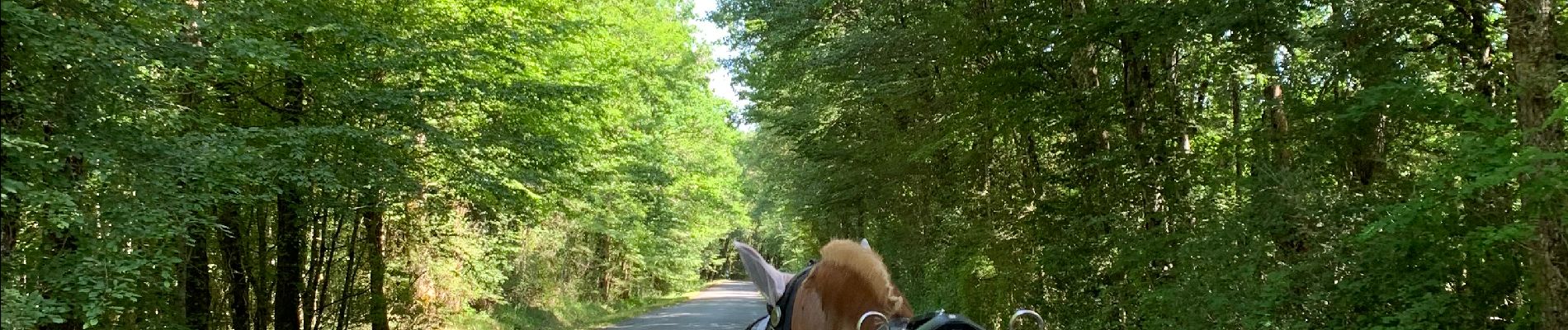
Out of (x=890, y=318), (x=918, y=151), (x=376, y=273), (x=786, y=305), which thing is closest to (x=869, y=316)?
(x=890, y=318)

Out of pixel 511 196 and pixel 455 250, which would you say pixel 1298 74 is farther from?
pixel 455 250

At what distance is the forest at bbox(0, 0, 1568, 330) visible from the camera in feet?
14.1

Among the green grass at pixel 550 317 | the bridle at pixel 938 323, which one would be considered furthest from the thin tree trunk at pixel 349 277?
the bridle at pixel 938 323

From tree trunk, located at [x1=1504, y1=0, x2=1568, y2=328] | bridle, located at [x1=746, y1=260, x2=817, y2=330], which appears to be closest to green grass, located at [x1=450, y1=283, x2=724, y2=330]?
bridle, located at [x1=746, y1=260, x2=817, y2=330]

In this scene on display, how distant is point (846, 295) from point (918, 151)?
7690 mm

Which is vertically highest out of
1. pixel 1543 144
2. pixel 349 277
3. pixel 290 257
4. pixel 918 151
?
pixel 918 151

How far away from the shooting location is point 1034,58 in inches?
344

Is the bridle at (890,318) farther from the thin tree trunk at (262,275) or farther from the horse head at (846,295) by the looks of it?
the thin tree trunk at (262,275)

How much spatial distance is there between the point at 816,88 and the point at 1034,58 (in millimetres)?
9868

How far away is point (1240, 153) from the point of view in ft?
24.7

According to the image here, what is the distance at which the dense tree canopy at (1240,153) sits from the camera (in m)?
4.40

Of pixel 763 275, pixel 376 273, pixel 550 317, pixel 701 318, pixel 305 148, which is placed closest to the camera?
pixel 763 275

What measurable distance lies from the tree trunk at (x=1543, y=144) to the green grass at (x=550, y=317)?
14599 millimetres

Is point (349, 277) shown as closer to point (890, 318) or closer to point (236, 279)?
point (236, 279)
